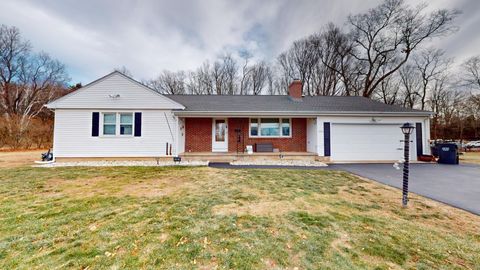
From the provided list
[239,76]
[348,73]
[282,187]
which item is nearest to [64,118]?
[282,187]

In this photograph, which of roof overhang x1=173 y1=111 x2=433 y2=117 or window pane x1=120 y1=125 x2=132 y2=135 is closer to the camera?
window pane x1=120 y1=125 x2=132 y2=135

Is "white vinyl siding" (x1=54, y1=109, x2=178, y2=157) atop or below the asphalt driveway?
atop

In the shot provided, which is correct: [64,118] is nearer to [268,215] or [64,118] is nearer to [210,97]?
[210,97]

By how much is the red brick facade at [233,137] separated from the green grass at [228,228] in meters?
6.53

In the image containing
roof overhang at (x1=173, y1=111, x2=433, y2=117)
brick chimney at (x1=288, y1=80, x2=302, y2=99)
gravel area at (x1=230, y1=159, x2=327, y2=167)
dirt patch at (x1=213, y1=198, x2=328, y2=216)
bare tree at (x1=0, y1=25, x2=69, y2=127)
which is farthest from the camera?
bare tree at (x1=0, y1=25, x2=69, y2=127)

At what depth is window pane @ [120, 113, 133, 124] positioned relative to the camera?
10438mm

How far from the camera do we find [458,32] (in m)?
16.8

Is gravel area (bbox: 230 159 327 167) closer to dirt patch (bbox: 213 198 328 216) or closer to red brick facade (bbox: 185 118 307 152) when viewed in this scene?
red brick facade (bbox: 185 118 307 152)

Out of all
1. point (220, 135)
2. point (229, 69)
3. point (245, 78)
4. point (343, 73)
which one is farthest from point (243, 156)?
point (343, 73)

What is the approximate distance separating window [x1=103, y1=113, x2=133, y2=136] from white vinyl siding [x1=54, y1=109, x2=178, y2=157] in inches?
10.9

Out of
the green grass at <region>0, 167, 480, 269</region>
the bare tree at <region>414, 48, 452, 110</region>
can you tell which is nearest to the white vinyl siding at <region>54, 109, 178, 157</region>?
the green grass at <region>0, 167, 480, 269</region>

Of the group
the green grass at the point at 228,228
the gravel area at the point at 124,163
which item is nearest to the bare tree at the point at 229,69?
the gravel area at the point at 124,163

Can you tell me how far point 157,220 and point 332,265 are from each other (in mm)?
2799

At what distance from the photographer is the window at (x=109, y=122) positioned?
1038 centimetres
